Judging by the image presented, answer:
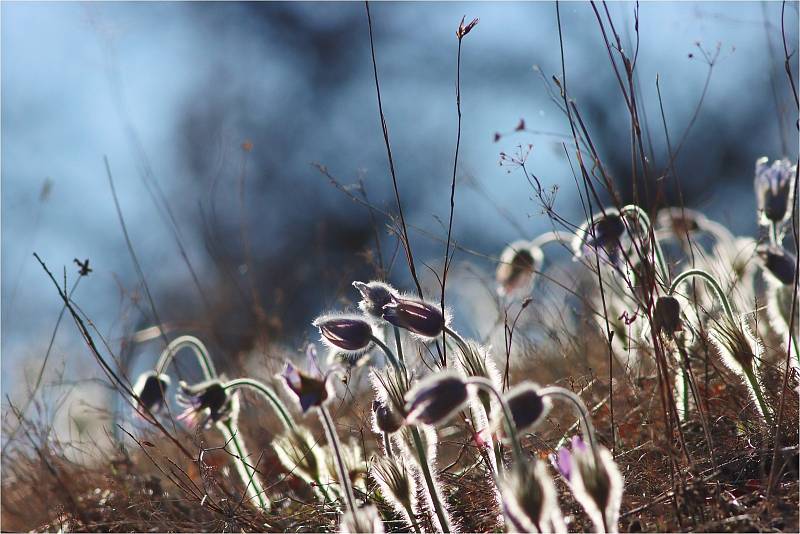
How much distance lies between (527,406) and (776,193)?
1.11 metres

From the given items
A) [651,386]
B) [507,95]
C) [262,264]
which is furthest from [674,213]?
[262,264]

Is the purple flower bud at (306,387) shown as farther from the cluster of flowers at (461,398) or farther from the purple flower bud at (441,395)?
the purple flower bud at (441,395)

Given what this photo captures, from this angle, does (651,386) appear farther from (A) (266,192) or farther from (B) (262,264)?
(A) (266,192)

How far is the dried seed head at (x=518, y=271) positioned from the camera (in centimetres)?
289

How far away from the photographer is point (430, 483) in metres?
1.74

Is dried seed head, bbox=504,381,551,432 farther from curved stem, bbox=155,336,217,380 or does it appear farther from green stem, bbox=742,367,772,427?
curved stem, bbox=155,336,217,380

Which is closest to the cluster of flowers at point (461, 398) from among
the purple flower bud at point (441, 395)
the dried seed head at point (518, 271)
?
the purple flower bud at point (441, 395)

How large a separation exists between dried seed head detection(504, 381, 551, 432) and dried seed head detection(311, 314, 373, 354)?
38 centimetres

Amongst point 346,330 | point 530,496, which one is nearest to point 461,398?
point 530,496

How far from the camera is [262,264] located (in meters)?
11.5

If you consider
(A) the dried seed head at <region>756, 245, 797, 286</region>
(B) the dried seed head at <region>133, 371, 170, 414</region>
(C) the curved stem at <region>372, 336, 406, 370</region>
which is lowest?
(C) the curved stem at <region>372, 336, 406, 370</region>

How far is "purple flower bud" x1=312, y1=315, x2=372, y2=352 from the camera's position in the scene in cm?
183

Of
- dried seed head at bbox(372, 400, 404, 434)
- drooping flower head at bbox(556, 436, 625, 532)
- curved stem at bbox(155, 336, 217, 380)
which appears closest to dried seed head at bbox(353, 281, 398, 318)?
dried seed head at bbox(372, 400, 404, 434)

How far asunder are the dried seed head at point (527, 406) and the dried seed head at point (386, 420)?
30cm
